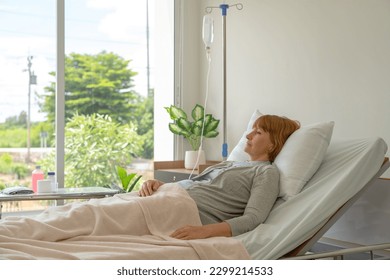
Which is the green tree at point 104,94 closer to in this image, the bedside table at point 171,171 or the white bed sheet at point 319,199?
the bedside table at point 171,171

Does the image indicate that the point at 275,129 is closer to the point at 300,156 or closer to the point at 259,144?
the point at 259,144

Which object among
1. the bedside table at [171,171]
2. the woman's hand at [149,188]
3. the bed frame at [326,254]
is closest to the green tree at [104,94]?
the bedside table at [171,171]

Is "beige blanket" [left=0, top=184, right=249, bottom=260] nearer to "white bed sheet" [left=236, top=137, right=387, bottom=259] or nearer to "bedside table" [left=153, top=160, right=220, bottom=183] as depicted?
"white bed sheet" [left=236, top=137, right=387, bottom=259]

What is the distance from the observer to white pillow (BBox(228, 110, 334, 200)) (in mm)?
2338

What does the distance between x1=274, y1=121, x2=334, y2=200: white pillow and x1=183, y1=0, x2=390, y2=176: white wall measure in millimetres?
817

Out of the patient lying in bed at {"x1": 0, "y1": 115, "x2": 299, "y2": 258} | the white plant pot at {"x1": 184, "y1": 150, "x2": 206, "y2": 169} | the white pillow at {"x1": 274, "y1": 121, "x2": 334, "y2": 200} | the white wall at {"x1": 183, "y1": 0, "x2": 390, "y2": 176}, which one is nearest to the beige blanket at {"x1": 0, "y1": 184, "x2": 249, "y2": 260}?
the patient lying in bed at {"x1": 0, "y1": 115, "x2": 299, "y2": 258}

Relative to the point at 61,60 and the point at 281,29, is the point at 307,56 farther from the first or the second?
the point at 61,60

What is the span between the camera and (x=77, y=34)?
14.0 ft

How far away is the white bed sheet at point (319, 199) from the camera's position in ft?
6.68

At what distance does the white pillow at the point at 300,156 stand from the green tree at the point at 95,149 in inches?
84.0

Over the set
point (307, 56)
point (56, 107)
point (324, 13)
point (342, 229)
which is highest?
point (324, 13)

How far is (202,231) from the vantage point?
2078mm
